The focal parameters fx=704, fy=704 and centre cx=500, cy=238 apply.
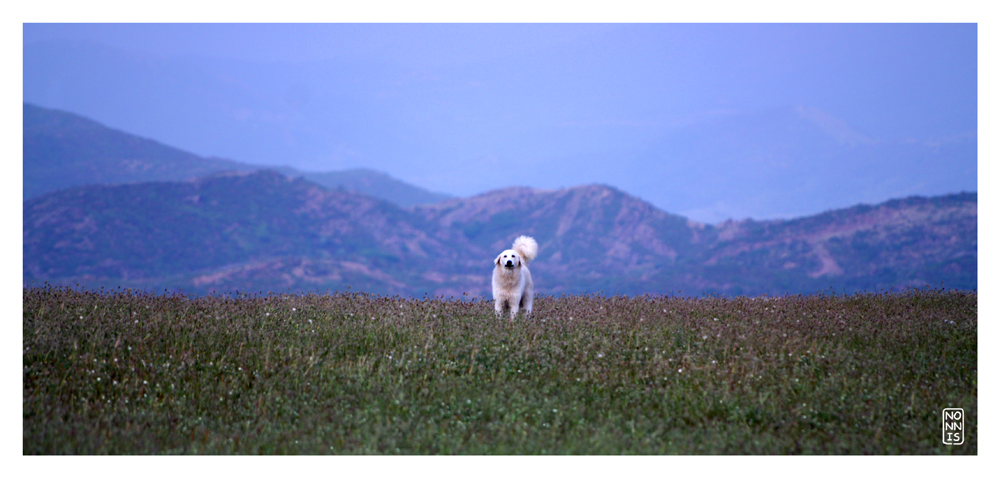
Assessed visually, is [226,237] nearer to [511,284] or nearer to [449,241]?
[449,241]

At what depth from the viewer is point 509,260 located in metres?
9.77

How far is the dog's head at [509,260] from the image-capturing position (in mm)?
9828

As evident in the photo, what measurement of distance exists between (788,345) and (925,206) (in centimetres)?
6504

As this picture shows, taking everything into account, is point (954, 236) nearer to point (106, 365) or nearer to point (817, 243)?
point (817, 243)

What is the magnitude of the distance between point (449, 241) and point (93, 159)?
7016 cm

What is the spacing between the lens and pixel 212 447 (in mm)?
5738

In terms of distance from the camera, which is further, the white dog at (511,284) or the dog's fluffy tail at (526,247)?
the dog's fluffy tail at (526,247)

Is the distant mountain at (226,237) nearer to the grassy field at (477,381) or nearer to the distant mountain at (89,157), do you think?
the distant mountain at (89,157)

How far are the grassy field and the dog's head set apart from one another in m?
0.86

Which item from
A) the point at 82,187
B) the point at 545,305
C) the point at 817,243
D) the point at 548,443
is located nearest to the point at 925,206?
the point at 817,243

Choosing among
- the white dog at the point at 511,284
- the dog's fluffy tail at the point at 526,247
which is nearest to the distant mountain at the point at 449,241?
the dog's fluffy tail at the point at 526,247


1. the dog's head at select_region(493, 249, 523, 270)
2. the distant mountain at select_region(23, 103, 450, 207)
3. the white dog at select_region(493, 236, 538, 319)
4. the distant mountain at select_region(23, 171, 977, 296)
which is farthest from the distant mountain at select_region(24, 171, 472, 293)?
the dog's head at select_region(493, 249, 523, 270)

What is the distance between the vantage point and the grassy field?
5.94 metres

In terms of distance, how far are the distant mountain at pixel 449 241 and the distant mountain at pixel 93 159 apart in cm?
2042
